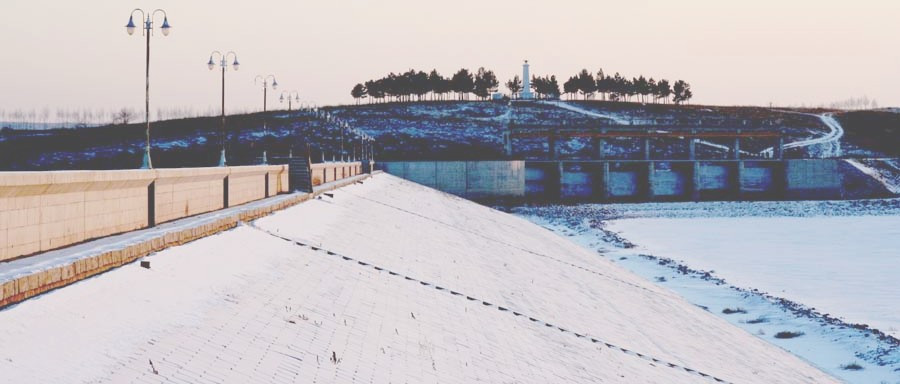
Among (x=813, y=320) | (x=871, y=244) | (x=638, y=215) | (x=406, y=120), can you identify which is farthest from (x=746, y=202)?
(x=406, y=120)

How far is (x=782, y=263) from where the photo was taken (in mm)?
38094

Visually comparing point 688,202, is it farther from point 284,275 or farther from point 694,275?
point 284,275

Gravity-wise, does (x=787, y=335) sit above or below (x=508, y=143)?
below

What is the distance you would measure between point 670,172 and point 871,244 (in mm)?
43020

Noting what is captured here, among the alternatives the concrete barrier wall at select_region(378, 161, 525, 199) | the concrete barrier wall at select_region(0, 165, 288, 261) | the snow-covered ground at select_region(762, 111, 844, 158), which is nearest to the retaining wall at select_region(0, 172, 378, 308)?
the concrete barrier wall at select_region(0, 165, 288, 261)

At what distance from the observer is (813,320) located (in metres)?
23.4

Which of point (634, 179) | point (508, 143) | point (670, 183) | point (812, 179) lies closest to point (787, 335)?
point (670, 183)

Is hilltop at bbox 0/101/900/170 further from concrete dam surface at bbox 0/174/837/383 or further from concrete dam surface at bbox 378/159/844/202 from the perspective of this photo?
concrete dam surface at bbox 0/174/837/383

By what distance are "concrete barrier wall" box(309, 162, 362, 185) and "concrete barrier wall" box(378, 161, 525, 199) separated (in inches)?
714

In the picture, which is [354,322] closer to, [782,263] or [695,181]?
[782,263]

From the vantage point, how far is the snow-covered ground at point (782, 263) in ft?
70.1

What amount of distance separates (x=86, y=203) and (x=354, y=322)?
458 centimetres

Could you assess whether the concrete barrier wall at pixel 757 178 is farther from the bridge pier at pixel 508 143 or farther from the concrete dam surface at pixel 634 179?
the bridge pier at pixel 508 143

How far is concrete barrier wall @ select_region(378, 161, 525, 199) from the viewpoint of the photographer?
8100cm
